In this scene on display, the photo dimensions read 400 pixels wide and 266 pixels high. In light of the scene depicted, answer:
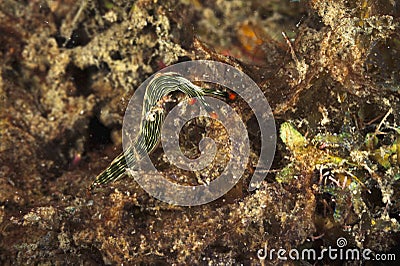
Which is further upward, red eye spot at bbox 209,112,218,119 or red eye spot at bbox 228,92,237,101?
red eye spot at bbox 228,92,237,101

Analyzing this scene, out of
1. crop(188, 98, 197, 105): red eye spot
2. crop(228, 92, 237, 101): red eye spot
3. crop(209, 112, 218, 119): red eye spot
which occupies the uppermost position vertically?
crop(228, 92, 237, 101): red eye spot

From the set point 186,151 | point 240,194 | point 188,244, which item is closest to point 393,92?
point 240,194

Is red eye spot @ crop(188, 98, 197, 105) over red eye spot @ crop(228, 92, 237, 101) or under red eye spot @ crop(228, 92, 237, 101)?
under

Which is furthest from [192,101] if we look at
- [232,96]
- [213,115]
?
[232,96]

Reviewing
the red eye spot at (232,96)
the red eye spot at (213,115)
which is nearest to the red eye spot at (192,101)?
the red eye spot at (213,115)

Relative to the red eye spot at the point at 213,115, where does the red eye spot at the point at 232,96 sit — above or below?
above

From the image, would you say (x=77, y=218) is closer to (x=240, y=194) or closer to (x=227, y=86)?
(x=240, y=194)

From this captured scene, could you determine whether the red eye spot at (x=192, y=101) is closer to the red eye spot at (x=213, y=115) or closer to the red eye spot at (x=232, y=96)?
the red eye spot at (x=213, y=115)

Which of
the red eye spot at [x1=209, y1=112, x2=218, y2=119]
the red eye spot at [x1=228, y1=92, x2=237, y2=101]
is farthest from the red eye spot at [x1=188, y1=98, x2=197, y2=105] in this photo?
the red eye spot at [x1=228, y1=92, x2=237, y2=101]

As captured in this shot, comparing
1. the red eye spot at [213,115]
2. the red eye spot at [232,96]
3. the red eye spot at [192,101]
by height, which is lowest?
the red eye spot at [213,115]

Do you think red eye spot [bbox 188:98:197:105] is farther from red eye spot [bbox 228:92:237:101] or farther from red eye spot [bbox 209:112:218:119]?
red eye spot [bbox 228:92:237:101]

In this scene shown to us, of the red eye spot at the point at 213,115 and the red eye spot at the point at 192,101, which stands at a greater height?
the red eye spot at the point at 192,101
